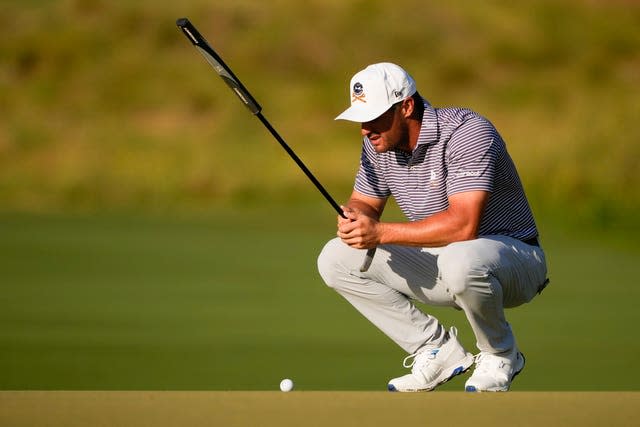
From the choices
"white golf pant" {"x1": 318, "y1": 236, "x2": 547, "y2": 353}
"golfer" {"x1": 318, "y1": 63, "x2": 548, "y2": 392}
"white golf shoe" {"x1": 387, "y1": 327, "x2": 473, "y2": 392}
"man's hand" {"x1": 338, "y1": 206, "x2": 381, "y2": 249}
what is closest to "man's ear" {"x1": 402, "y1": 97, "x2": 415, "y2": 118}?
"golfer" {"x1": 318, "y1": 63, "x2": 548, "y2": 392}

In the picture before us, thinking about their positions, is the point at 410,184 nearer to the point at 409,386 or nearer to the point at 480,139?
the point at 480,139

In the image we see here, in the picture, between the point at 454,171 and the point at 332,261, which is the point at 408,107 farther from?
the point at 332,261

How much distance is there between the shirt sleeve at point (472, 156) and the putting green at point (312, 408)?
0.84m

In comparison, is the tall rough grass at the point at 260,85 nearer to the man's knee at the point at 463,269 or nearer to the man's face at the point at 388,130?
the man's face at the point at 388,130

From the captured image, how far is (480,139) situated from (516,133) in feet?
87.3

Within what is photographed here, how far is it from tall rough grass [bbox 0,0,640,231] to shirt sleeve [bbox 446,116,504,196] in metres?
18.0

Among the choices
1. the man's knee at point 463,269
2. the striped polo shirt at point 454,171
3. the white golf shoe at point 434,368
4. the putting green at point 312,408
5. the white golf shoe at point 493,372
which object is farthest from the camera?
the white golf shoe at point 434,368

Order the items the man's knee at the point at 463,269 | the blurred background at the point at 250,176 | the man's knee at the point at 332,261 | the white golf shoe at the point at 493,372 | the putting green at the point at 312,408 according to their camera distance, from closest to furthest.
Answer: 1. the putting green at the point at 312,408
2. the man's knee at the point at 463,269
3. the white golf shoe at the point at 493,372
4. the man's knee at the point at 332,261
5. the blurred background at the point at 250,176

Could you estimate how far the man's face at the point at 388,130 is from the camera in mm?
5207

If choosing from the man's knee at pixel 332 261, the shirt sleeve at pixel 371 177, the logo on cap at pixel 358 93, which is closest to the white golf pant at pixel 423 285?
the man's knee at pixel 332 261

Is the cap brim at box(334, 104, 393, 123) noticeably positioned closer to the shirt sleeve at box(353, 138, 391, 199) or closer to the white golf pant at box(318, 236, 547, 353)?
the shirt sleeve at box(353, 138, 391, 199)

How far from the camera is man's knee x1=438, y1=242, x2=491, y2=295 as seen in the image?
4988 mm

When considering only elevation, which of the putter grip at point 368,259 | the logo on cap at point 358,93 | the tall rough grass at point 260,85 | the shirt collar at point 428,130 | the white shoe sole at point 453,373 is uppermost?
the tall rough grass at point 260,85

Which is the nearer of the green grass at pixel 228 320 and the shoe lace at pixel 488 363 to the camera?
the shoe lace at pixel 488 363
